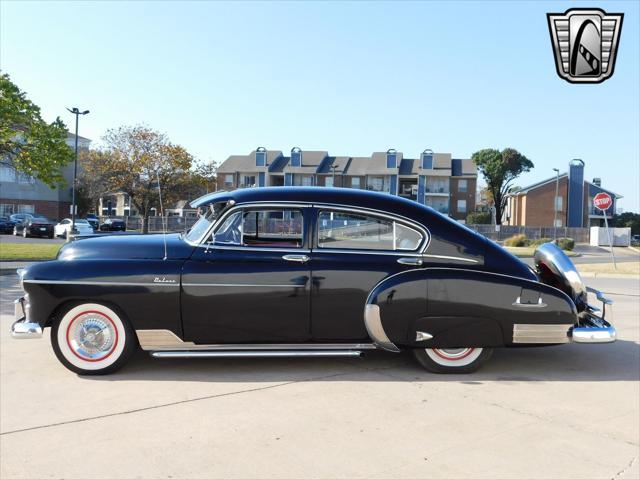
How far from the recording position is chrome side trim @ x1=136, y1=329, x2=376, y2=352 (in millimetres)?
4598

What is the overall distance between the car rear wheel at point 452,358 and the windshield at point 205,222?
214 cm

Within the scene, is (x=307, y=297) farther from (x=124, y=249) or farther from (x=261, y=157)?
(x=261, y=157)

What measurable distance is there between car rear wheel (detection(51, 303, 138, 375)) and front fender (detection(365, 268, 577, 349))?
213 cm

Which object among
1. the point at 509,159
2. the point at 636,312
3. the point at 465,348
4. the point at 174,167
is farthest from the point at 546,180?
the point at 465,348

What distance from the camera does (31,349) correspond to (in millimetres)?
5617

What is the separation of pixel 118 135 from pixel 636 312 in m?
36.3

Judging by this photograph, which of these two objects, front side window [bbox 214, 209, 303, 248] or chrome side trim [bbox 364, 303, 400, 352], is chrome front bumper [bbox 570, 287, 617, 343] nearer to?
chrome side trim [bbox 364, 303, 400, 352]

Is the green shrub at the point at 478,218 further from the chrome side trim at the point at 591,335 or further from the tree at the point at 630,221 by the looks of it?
the chrome side trim at the point at 591,335

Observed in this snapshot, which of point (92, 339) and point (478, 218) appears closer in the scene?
point (92, 339)

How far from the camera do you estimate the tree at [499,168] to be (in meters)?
76.4

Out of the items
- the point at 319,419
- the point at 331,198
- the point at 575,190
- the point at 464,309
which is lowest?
the point at 319,419

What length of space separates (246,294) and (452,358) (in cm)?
190

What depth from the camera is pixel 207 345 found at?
4660 mm

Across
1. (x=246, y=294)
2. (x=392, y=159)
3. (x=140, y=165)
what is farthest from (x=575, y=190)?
(x=246, y=294)
